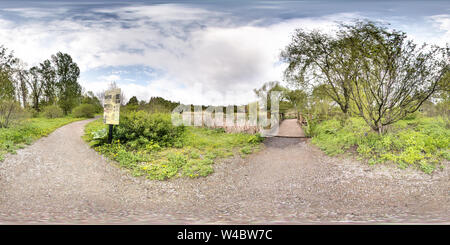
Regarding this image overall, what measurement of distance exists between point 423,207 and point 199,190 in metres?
4.49

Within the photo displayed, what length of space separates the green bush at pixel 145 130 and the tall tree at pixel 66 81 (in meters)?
16.3

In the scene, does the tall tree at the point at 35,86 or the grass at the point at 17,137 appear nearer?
the grass at the point at 17,137

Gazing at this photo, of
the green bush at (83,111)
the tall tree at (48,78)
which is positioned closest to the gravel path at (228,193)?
the green bush at (83,111)

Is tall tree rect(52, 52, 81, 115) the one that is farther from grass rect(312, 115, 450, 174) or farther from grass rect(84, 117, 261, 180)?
grass rect(312, 115, 450, 174)

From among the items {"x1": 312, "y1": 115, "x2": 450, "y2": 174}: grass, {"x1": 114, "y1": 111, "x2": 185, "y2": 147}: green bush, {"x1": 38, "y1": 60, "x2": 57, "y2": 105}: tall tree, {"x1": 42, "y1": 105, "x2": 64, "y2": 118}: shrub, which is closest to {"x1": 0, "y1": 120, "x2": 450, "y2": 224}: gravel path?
{"x1": 312, "y1": 115, "x2": 450, "y2": 174}: grass

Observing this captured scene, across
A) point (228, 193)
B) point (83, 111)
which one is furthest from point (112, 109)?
point (83, 111)

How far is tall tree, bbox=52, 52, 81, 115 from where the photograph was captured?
68.0ft

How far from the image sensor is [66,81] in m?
21.2

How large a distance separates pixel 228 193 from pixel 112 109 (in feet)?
18.6

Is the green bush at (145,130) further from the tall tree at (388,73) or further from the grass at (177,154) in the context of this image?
the tall tree at (388,73)

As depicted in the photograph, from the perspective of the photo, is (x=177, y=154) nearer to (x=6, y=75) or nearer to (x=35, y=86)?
(x=6, y=75)

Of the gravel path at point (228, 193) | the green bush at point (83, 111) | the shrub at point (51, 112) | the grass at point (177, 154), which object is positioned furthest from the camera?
the green bush at point (83, 111)

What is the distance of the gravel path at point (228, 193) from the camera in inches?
155

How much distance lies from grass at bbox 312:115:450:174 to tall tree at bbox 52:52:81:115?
22.2 metres
